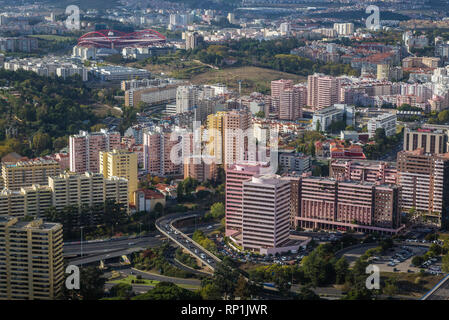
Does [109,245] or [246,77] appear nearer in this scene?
[109,245]

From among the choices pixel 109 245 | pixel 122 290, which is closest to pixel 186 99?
pixel 109 245

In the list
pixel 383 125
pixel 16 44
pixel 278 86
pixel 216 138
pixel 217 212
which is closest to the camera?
pixel 217 212

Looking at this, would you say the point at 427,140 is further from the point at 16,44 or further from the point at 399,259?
the point at 16,44

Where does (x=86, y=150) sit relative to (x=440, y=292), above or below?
above

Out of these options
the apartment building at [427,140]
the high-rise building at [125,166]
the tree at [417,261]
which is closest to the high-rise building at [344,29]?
the apartment building at [427,140]

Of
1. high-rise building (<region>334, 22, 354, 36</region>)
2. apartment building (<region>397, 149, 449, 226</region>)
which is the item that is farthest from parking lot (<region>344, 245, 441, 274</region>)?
high-rise building (<region>334, 22, 354, 36</region>)

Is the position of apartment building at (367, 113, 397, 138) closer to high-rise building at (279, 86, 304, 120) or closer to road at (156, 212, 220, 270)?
high-rise building at (279, 86, 304, 120)
